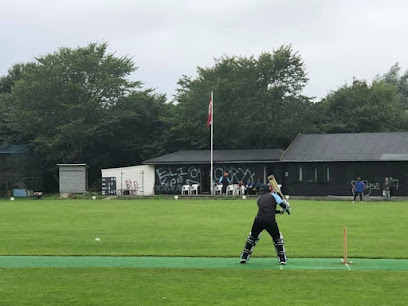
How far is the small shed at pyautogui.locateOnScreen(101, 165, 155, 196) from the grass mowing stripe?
38848 millimetres

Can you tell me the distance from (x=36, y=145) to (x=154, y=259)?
158 ft

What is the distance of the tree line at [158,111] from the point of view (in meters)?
57.7

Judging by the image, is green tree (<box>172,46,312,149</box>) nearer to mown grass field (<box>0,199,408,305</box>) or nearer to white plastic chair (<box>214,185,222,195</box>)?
white plastic chair (<box>214,185,222,195</box>)

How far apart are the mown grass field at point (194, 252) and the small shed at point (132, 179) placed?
23.7 meters

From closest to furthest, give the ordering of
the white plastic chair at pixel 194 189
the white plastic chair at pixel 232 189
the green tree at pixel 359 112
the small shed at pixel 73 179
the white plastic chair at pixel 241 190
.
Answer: the white plastic chair at pixel 241 190 → the white plastic chair at pixel 232 189 → the white plastic chair at pixel 194 189 → the small shed at pixel 73 179 → the green tree at pixel 359 112

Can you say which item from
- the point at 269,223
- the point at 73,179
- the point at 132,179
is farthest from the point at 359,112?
the point at 269,223

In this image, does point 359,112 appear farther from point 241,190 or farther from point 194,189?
point 194,189

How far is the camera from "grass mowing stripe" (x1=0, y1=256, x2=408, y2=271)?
13.9 meters

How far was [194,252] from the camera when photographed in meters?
16.3

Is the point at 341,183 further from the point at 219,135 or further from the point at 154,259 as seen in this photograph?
the point at 154,259

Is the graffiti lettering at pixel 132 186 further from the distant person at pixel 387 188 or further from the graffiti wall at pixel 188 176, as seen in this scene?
the distant person at pixel 387 188

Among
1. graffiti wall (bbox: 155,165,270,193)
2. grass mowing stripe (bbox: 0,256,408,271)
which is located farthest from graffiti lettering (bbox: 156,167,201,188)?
grass mowing stripe (bbox: 0,256,408,271)

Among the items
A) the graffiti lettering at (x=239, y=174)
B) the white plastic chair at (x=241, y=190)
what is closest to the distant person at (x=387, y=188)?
the white plastic chair at (x=241, y=190)

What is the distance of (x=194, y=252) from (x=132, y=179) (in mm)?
38828
